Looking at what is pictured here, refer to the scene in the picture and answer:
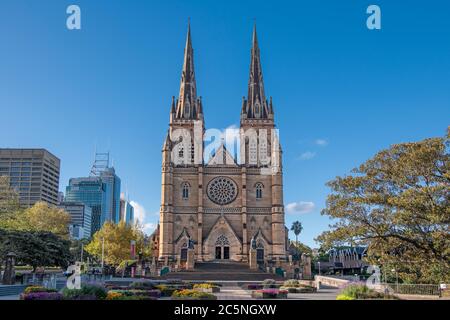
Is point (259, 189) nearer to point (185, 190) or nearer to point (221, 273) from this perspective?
point (185, 190)

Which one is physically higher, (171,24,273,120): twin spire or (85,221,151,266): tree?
(171,24,273,120): twin spire

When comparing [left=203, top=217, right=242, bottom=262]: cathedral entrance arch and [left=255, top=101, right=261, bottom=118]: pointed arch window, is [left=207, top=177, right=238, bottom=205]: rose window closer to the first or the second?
[left=203, top=217, right=242, bottom=262]: cathedral entrance arch

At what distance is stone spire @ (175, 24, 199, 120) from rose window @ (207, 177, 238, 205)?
1010 cm

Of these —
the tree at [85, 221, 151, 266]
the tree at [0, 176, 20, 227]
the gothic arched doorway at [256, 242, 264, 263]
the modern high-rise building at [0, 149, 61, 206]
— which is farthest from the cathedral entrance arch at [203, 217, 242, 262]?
the modern high-rise building at [0, 149, 61, 206]

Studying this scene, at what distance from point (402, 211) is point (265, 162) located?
1669 inches

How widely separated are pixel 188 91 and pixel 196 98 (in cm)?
162

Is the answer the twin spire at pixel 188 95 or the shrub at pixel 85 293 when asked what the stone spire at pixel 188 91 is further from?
the shrub at pixel 85 293

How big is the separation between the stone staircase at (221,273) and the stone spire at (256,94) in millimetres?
21911

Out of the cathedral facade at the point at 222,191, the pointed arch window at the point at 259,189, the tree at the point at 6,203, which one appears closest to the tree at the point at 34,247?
the tree at the point at 6,203

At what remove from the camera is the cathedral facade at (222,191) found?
59.9 metres

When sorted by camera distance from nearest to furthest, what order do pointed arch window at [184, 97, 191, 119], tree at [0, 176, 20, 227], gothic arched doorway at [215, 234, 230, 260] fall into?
tree at [0, 176, 20, 227] → gothic arched doorway at [215, 234, 230, 260] → pointed arch window at [184, 97, 191, 119]

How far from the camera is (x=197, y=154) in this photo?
208ft

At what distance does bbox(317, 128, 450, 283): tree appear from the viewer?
68.9 feet
